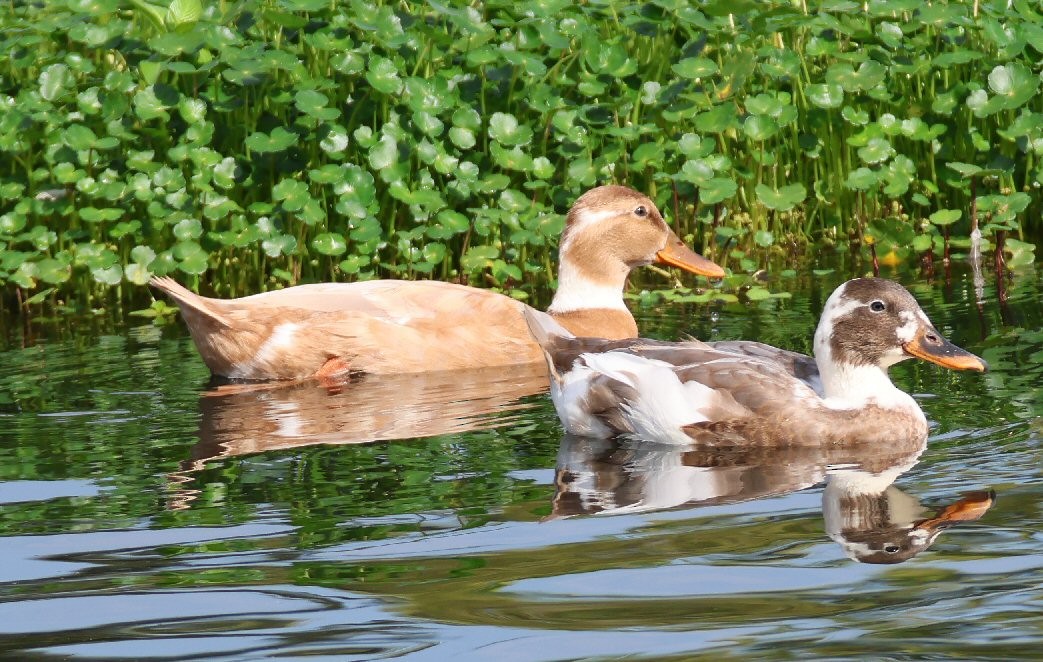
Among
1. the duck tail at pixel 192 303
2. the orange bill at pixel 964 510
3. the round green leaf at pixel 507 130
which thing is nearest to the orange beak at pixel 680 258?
the round green leaf at pixel 507 130

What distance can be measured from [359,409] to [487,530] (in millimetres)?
2323

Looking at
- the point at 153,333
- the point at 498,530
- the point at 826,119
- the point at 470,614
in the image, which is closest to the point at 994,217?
the point at 826,119

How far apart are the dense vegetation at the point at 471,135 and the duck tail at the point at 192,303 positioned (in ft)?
6.12

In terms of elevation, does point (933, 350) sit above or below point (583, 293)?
below

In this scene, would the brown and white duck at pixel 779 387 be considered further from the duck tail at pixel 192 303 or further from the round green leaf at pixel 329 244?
the round green leaf at pixel 329 244

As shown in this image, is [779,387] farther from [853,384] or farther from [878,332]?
[878,332]

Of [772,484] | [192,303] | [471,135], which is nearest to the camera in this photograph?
[772,484]

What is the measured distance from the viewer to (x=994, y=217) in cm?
966

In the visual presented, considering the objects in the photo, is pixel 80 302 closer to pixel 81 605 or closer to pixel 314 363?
pixel 314 363

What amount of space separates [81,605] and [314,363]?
3670 millimetres

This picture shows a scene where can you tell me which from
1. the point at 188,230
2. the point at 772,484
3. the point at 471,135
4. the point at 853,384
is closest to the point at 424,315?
the point at 471,135

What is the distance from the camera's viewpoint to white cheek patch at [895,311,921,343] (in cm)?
625

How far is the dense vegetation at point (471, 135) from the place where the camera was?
32.0 feet

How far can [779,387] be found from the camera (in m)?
6.18
